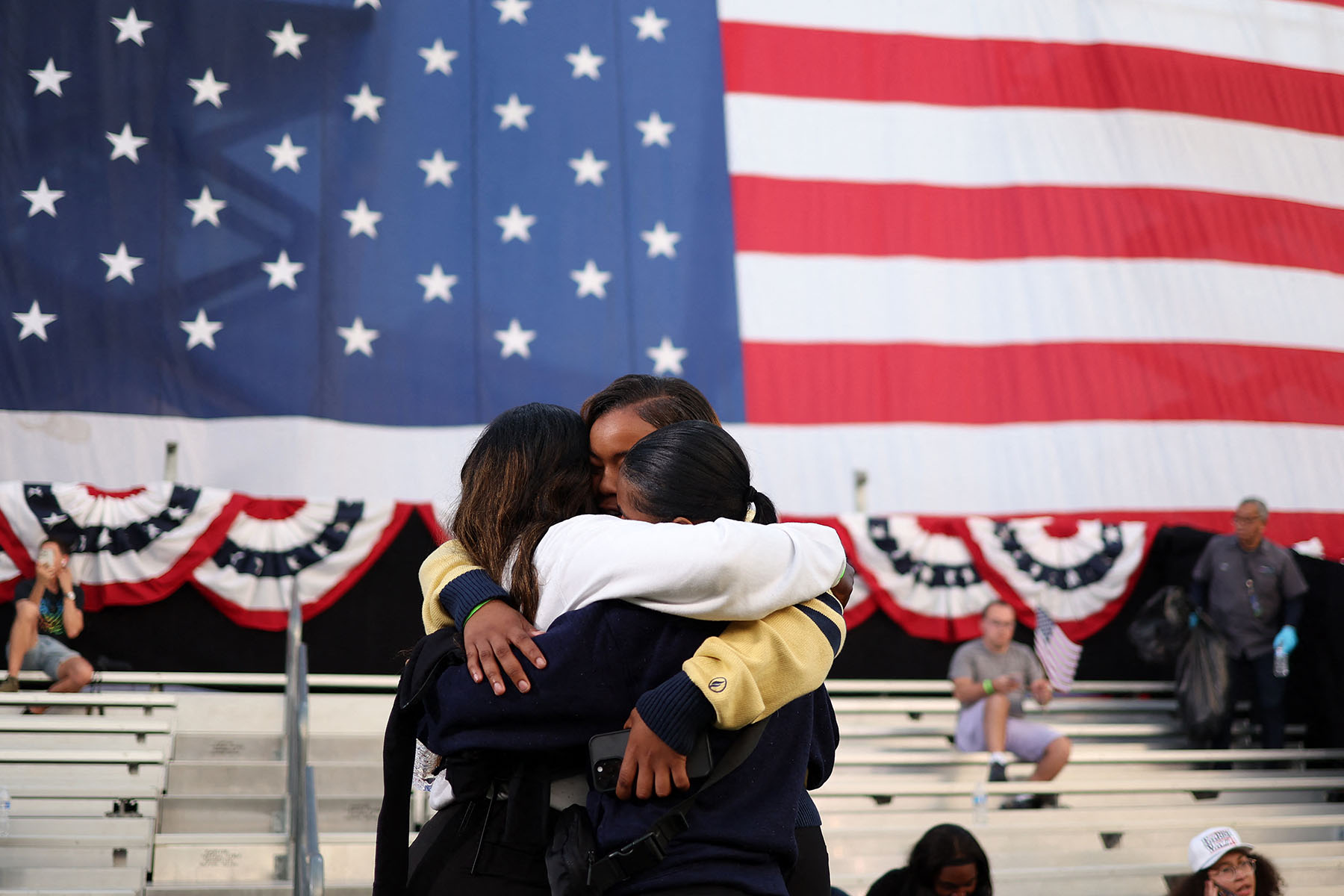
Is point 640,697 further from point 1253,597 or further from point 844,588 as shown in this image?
point 1253,597

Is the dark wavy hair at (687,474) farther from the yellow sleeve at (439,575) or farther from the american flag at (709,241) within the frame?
the american flag at (709,241)

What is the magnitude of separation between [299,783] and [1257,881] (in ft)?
10.6

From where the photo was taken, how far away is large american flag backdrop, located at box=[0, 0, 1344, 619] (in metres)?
7.98

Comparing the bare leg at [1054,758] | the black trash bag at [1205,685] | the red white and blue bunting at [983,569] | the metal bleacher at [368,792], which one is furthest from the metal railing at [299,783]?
the black trash bag at [1205,685]

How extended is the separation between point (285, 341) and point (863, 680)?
157 inches

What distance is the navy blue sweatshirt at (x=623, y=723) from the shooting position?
1.33 metres

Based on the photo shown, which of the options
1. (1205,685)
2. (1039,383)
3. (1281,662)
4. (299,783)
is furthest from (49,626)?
(1281,662)

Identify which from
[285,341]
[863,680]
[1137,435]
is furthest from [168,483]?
[1137,435]

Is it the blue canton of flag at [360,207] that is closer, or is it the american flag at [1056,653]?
the american flag at [1056,653]

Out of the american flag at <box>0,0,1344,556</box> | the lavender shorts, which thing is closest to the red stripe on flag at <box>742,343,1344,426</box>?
the american flag at <box>0,0,1344,556</box>

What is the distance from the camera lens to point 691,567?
130 centimetres

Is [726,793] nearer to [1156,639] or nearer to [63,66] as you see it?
[1156,639]

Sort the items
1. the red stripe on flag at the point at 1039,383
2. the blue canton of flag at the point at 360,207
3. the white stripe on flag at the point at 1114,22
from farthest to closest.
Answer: the white stripe on flag at the point at 1114,22 < the red stripe on flag at the point at 1039,383 < the blue canton of flag at the point at 360,207

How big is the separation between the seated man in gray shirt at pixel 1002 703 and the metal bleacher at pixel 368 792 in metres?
0.14
